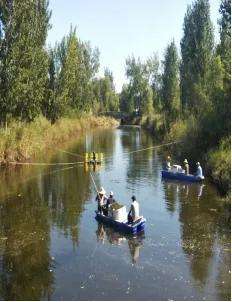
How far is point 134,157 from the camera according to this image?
5212 cm

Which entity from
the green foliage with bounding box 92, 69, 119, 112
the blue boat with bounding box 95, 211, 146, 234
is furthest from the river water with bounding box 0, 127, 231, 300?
the green foliage with bounding box 92, 69, 119, 112

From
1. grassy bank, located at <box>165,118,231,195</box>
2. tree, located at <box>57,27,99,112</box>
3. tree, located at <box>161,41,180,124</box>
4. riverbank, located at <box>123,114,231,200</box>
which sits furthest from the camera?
tree, located at <box>161,41,180,124</box>

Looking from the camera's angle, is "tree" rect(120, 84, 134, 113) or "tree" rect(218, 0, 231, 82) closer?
"tree" rect(218, 0, 231, 82)

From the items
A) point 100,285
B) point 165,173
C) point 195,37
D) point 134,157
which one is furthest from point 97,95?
point 100,285

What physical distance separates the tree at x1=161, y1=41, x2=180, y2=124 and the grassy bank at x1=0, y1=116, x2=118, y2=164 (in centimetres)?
1815

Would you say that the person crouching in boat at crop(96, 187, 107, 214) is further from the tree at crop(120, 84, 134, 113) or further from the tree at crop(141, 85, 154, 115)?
the tree at crop(120, 84, 134, 113)

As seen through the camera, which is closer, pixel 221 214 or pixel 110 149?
pixel 221 214

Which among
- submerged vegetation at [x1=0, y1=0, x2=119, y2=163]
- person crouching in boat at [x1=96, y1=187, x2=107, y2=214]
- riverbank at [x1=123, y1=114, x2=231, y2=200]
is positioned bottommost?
person crouching in boat at [x1=96, y1=187, x2=107, y2=214]

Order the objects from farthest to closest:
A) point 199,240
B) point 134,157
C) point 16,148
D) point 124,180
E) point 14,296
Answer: point 134,157, point 16,148, point 124,180, point 199,240, point 14,296

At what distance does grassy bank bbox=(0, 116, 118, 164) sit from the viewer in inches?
1739

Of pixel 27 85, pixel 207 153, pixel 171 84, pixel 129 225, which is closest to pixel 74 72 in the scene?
pixel 171 84

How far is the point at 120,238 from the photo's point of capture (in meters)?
23.0

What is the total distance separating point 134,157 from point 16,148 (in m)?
13.8

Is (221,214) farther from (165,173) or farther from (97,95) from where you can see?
(97,95)
